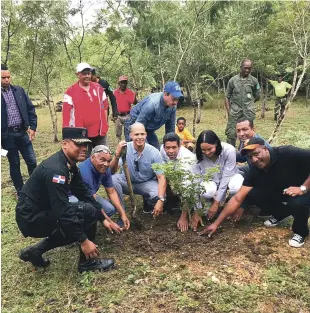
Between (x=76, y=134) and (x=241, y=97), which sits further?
(x=241, y=97)

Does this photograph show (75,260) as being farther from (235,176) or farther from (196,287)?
(235,176)

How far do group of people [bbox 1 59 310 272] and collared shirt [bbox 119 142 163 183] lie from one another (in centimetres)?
1

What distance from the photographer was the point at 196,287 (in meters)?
2.97

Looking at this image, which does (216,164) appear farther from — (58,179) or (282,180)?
(58,179)

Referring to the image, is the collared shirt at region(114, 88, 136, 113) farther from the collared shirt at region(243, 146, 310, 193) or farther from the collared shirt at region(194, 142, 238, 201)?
the collared shirt at region(243, 146, 310, 193)

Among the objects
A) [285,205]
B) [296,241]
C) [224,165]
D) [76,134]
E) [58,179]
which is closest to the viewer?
[58,179]

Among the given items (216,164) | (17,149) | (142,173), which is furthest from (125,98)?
(216,164)

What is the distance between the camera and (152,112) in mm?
4828

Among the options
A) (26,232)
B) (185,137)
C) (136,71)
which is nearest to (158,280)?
(26,232)

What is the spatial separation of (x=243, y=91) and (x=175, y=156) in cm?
288

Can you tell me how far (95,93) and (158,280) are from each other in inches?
117

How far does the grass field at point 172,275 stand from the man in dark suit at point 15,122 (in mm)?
1416

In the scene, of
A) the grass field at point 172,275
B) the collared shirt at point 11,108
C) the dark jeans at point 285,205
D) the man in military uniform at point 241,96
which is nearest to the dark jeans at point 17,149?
the collared shirt at point 11,108

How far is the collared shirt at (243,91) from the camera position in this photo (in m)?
6.52
